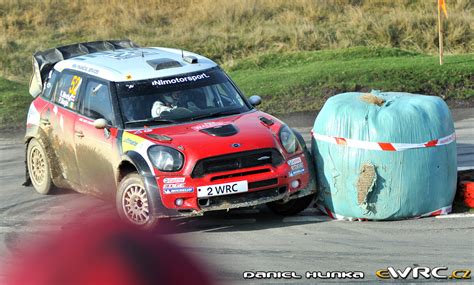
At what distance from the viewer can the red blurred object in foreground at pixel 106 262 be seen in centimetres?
188

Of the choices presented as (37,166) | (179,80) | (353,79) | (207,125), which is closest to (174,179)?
(207,125)

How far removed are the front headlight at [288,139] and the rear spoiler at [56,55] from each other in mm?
3311

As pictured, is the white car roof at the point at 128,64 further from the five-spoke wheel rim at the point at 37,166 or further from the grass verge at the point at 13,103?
the grass verge at the point at 13,103

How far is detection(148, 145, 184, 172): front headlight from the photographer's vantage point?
9039 millimetres

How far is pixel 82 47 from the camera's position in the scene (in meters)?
12.0

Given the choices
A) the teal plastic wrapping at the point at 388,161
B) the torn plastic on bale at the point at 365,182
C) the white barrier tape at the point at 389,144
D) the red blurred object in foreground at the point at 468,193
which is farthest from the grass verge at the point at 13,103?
the red blurred object in foreground at the point at 468,193

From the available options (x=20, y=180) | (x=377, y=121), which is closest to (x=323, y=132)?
(x=377, y=121)

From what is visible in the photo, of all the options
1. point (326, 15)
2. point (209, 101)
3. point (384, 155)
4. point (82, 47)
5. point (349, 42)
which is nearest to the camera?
point (384, 155)

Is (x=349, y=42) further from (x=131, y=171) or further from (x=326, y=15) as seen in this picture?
(x=131, y=171)

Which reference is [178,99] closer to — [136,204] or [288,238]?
[136,204]

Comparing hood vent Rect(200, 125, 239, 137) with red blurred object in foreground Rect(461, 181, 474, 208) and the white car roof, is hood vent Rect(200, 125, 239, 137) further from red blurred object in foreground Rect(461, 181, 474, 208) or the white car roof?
red blurred object in foreground Rect(461, 181, 474, 208)

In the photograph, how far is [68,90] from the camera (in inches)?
432

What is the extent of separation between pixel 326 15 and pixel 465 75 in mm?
10387

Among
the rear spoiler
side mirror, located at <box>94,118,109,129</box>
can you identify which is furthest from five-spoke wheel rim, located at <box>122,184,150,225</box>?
the rear spoiler
